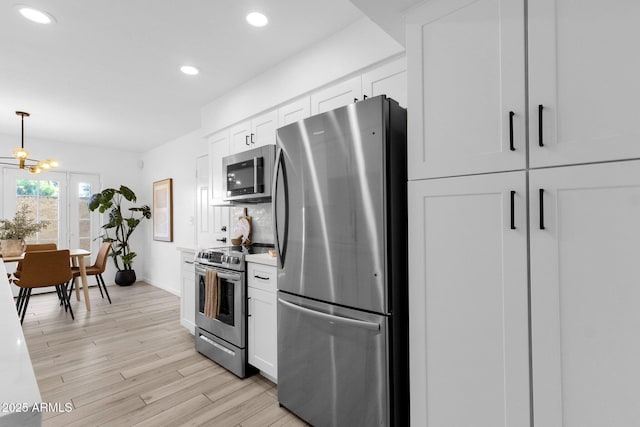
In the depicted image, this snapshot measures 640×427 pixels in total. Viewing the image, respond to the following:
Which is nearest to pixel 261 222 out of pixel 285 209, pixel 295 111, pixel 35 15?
pixel 295 111

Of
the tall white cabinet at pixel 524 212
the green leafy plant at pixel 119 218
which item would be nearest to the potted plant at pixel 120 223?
the green leafy plant at pixel 119 218

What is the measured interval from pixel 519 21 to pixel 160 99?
370 centimetres

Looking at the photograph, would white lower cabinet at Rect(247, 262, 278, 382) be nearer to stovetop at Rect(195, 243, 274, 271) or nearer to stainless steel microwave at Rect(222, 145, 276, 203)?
stovetop at Rect(195, 243, 274, 271)

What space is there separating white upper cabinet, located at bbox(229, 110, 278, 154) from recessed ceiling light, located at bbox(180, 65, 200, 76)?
622 mm

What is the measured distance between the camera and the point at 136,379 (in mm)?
2486

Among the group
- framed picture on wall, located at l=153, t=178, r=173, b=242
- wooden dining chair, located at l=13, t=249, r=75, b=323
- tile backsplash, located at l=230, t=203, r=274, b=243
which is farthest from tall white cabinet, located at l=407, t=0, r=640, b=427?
framed picture on wall, located at l=153, t=178, r=173, b=242

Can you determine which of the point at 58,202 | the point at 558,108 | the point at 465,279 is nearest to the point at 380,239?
the point at 465,279

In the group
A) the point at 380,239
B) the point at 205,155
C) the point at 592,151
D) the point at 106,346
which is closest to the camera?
the point at 592,151

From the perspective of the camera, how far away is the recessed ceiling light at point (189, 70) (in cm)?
291

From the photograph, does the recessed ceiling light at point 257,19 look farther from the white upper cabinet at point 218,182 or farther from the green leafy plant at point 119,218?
the green leafy plant at point 119,218

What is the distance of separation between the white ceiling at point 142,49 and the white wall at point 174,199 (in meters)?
1.17

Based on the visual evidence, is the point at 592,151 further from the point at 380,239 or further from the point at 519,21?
the point at 380,239

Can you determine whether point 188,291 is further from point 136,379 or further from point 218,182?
point 218,182

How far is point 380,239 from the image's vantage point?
1500 millimetres
